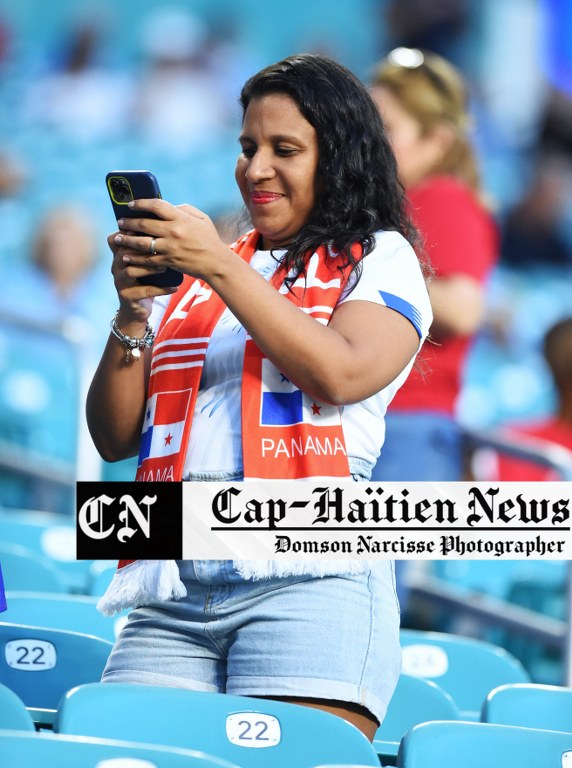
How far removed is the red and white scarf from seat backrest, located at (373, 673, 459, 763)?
58 cm

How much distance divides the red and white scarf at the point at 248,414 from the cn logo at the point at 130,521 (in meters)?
0.02

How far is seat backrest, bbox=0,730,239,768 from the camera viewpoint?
4.02 feet

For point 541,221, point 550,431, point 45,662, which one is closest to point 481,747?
point 45,662

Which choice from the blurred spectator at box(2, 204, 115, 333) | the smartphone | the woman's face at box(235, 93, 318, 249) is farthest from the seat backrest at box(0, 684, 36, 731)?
the blurred spectator at box(2, 204, 115, 333)

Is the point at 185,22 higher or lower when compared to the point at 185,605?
higher

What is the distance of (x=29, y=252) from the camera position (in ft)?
18.0

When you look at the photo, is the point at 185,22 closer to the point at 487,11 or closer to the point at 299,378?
the point at 487,11

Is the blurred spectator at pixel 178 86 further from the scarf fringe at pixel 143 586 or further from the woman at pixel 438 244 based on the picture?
the scarf fringe at pixel 143 586

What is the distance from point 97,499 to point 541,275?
16.0 feet

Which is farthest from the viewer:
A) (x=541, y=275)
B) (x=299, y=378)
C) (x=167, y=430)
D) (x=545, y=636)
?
(x=541, y=275)

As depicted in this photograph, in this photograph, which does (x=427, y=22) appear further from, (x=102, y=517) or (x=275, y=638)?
(x=275, y=638)

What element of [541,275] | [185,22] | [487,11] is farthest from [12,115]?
[541,275]

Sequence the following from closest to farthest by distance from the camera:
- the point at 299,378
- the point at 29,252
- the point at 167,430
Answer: the point at 299,378
the point at 167,430
the point at 29,252

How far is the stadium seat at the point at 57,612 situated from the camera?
6.86ft
